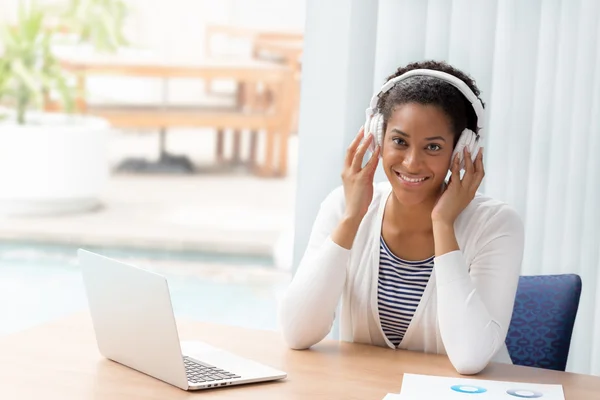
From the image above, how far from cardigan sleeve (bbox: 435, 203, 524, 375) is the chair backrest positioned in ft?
0.71

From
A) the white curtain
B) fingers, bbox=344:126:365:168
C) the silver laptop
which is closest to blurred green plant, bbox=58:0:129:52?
the white curtain

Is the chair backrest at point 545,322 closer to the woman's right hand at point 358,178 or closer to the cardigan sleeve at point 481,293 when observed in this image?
the cardigan sleeve at point 481,293

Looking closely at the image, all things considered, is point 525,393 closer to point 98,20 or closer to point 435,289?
point 435,289

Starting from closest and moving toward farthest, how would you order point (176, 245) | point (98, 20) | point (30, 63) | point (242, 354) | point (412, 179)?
point (242, 354)
point (412, 179)
point (176, 245)
point (30, 63)
point (98, 20)

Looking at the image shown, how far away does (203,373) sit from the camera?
1.56m

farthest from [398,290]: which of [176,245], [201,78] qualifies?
[201,78]

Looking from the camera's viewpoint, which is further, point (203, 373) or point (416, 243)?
point (416, 243)

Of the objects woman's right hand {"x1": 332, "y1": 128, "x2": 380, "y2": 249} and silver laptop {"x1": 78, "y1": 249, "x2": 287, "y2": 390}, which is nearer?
silver laptop {"x1": 78, "y1": 249, "x2": 287, "y2": 390}

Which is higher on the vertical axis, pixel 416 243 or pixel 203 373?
pixel 416 243

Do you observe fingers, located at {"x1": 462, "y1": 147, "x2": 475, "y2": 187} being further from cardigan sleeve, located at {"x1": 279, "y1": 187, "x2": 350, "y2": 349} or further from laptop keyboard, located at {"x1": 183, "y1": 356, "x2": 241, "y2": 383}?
laptop keyboard, located at {"x1": 183, "y1": 356, "x2": 241, "y2": 383}

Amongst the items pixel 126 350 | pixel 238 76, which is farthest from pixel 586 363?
pixel 238 76

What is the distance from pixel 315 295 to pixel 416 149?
13.2 inches

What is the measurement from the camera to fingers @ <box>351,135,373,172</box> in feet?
6.16

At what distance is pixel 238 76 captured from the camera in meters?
6.91
